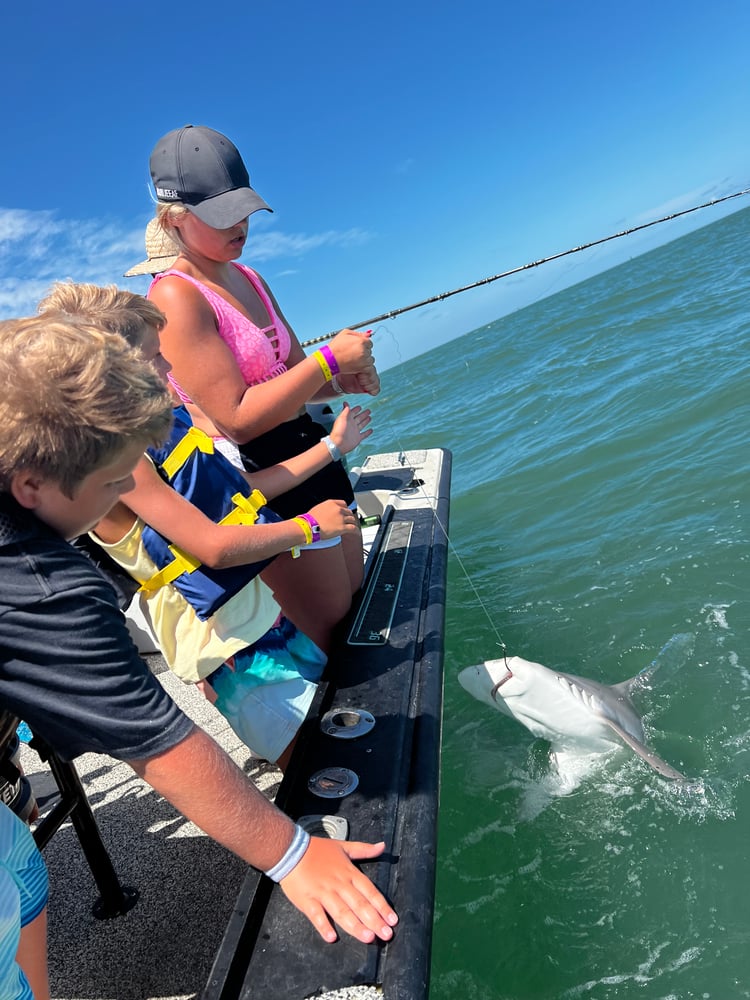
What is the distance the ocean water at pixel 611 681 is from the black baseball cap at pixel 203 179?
8.79ft

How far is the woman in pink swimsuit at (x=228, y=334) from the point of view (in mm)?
2088

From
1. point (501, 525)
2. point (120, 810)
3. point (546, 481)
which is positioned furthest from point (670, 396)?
point (120, 810)

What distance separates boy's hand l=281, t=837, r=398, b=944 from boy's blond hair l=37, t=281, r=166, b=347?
130 cm

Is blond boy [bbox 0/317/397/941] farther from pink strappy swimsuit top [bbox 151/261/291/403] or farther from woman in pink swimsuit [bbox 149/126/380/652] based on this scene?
pink strappy swimsuit top [bbox 151/261/291/403]

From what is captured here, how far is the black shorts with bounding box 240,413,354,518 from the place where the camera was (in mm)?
2449

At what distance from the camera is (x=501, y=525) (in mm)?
6969

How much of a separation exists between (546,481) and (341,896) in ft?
21.8

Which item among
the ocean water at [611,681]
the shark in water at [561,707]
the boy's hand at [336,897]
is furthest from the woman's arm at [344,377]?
the ocean water at [611,681]

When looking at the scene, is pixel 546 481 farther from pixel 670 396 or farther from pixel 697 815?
pixel 697 815

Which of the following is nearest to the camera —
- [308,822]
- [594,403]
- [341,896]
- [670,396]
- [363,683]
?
[341,896]

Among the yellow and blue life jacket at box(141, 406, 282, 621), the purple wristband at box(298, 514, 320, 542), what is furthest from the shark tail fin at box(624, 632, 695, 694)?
the yellow and blue life jacket at box(141, 406, 282, 621)

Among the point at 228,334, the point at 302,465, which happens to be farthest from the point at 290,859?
the point at 228,334

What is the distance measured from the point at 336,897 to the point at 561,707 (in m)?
1.98

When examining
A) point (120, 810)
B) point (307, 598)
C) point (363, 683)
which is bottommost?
point (120, 810)
